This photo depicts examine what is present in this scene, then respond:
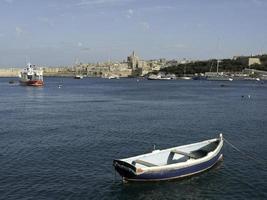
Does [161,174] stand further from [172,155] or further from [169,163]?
[172,155]

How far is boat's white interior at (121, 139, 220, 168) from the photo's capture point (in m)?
31.4

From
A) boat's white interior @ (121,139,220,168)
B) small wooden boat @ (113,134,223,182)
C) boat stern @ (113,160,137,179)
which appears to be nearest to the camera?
boat stern @ (113,160,137,179)

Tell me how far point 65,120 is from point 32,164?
28995 millimetres

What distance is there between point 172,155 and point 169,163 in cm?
72

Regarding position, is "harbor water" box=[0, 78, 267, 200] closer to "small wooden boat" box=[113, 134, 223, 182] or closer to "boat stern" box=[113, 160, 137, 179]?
"small wooden boat" box=[113, 134, 223, 182]

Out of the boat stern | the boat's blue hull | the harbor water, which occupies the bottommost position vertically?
the harbor water

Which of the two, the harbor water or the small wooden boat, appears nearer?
the harbor water

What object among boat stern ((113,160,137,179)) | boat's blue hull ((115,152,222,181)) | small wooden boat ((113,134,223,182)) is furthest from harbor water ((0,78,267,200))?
boat stern ((113,160,137,179))

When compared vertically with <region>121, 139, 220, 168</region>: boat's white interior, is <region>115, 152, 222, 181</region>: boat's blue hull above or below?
below

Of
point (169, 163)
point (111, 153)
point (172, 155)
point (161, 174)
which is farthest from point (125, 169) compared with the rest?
point (111, 153)

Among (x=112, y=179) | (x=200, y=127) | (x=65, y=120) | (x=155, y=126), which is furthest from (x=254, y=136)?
(x=65, y=120)

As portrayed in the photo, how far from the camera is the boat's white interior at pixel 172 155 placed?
3139 cm

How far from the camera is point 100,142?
46.2m

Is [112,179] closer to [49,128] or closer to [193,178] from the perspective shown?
[193,178]
